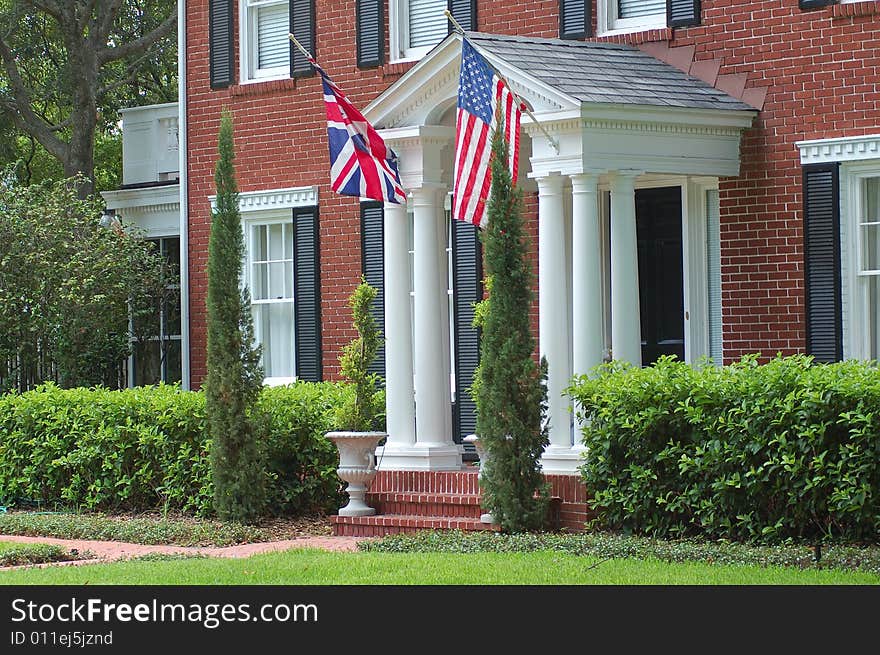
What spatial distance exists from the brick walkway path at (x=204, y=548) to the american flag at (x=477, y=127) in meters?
2.94

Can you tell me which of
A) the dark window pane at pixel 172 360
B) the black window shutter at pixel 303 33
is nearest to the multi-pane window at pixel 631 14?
the black window shutter at pixel 303 33

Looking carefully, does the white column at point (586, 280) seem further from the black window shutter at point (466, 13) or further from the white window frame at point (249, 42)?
the white window frame at point (249, 42)

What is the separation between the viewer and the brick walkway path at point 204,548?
42.7 feet

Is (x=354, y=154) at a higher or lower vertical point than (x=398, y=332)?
higher

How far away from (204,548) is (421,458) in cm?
220

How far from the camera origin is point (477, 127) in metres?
13.1

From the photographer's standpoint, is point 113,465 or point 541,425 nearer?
point 541,425

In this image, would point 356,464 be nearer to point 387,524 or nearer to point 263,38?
point 387,524

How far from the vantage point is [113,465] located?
52.9 ft

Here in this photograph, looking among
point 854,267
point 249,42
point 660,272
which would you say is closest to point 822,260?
point 854,267
